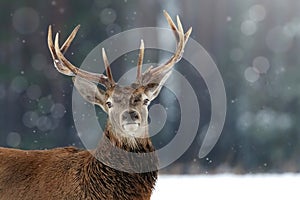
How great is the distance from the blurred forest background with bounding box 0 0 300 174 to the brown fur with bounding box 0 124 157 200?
9651 mm

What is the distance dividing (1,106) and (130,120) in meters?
12.0

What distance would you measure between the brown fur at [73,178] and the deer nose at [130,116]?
0.83 ft

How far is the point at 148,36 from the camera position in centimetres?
1895

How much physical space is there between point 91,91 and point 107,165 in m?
0.77

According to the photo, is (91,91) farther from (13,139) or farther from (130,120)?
(13,139)

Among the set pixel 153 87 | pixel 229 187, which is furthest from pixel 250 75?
pixel 153 87

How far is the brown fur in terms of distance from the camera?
20.6ft

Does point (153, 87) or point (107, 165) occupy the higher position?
point (153, 87)

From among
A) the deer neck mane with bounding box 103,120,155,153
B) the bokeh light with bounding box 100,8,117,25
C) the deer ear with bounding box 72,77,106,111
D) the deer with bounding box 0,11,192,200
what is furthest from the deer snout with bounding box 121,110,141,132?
the bokeh light with bounding box 100,8,117,25

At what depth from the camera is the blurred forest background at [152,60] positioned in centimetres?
1694

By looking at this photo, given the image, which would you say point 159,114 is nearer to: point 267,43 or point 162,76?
point 267,43

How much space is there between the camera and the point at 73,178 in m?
6.33

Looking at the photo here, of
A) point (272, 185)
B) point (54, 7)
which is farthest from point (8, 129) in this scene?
point (272, 185)

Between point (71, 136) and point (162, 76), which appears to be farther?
point (71, 136)
